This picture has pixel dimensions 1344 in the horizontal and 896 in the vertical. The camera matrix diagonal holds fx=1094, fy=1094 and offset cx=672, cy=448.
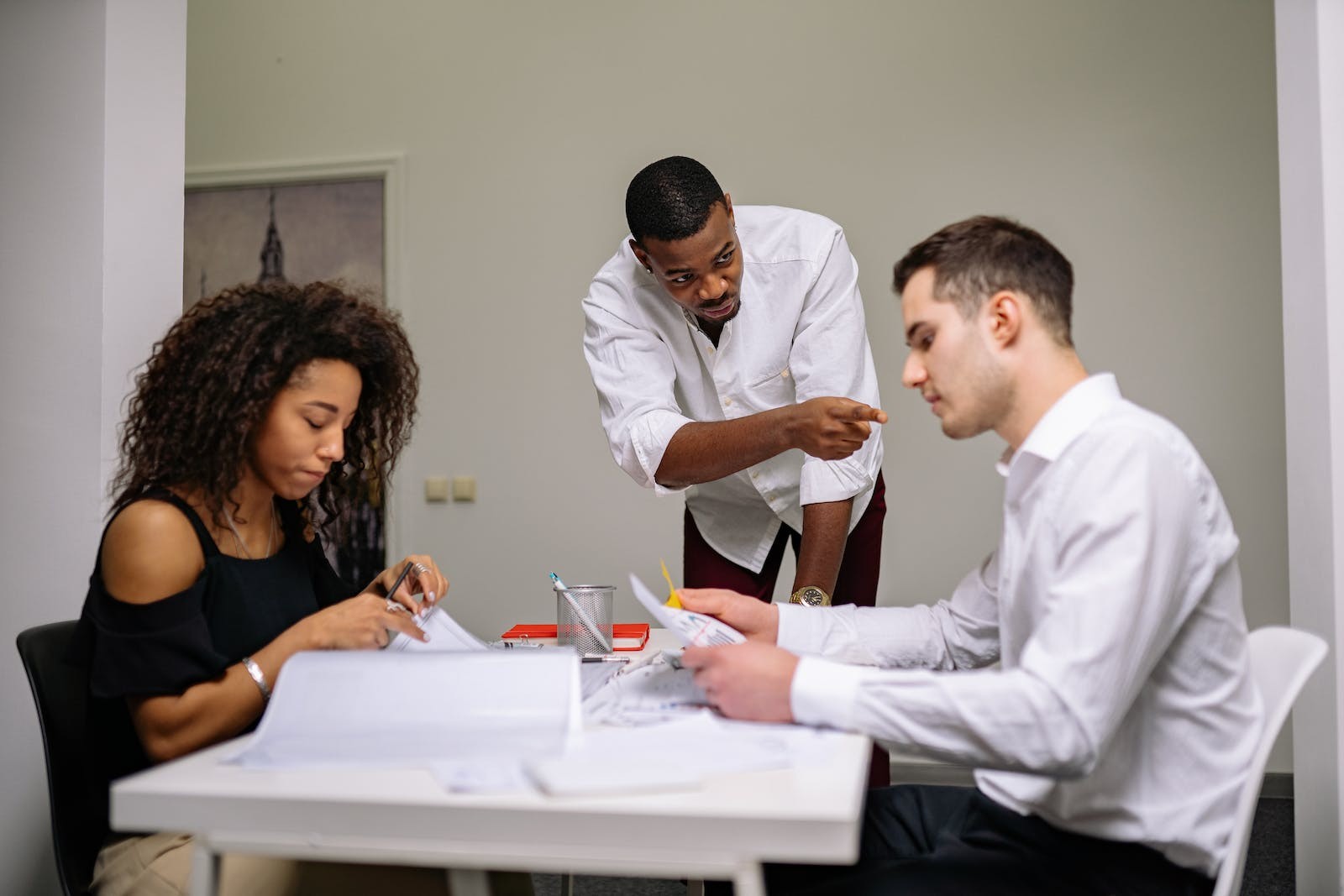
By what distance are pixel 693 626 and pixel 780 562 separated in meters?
0.98

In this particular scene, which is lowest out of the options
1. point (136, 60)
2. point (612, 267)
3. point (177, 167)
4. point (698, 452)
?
point (698, 452)

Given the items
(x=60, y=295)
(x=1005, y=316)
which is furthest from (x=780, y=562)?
(x=60, y=295)

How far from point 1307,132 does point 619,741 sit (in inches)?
56.4

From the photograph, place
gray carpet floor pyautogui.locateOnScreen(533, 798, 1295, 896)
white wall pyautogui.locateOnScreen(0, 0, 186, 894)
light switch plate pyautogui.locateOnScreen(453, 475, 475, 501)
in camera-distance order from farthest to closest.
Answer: light switch plate pyautogui.locateOnScreen(453, 475, 475, 501), gray carpet floor pyautogui.locateOnScreen(533, 798, 1295, 896), white wall pyautogui.locateOnScreen(0, 0, 186, 894)

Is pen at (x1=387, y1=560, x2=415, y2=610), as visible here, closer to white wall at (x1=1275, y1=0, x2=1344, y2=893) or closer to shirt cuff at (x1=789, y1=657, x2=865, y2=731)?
shirt cuff at (x1=789, y1=657, x2=865, y2=731)

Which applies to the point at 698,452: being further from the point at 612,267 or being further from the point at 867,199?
the point at 867,199

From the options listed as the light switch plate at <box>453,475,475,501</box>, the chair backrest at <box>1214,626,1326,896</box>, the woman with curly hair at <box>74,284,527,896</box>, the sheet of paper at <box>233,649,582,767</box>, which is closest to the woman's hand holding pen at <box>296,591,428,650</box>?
the woman with curly hair at <box>74,284,527,896</box>

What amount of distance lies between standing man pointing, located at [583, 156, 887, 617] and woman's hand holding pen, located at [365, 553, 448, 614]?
548 millimetres

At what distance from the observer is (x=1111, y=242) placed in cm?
372

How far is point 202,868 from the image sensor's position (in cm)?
100

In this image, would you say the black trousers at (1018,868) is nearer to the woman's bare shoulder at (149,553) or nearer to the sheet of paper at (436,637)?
the sheet of paper at (436,637)

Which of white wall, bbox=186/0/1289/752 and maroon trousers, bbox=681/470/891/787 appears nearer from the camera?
maroon trousers, bbox=681/470/891/787

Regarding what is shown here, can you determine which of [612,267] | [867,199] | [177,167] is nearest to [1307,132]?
[612,267]

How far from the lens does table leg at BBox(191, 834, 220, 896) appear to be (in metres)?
1.00
